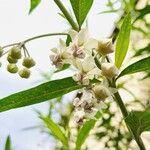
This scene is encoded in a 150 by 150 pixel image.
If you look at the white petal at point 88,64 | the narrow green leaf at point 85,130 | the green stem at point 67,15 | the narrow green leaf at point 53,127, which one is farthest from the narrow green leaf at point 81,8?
the narrow green leaf at point 53,127

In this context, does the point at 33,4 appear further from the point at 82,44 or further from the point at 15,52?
the point at 82,44

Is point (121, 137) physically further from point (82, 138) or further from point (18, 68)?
point (18, 68)

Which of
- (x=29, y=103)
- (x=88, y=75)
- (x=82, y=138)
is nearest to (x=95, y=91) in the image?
(x=88, y=75)

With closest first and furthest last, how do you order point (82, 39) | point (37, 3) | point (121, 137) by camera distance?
point (82, 39) < point (37, 3) < point (121, 137)

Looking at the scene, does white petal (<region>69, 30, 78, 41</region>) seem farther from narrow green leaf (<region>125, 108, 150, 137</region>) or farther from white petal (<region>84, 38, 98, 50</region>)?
narrow green leaf (<region>125, 108, 150, 137</region>)

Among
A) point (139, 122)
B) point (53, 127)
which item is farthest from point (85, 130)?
point (139, 122)

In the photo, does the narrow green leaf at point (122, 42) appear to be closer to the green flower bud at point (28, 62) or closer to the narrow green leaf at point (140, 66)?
the narrow green leaf at point (140, 66)
